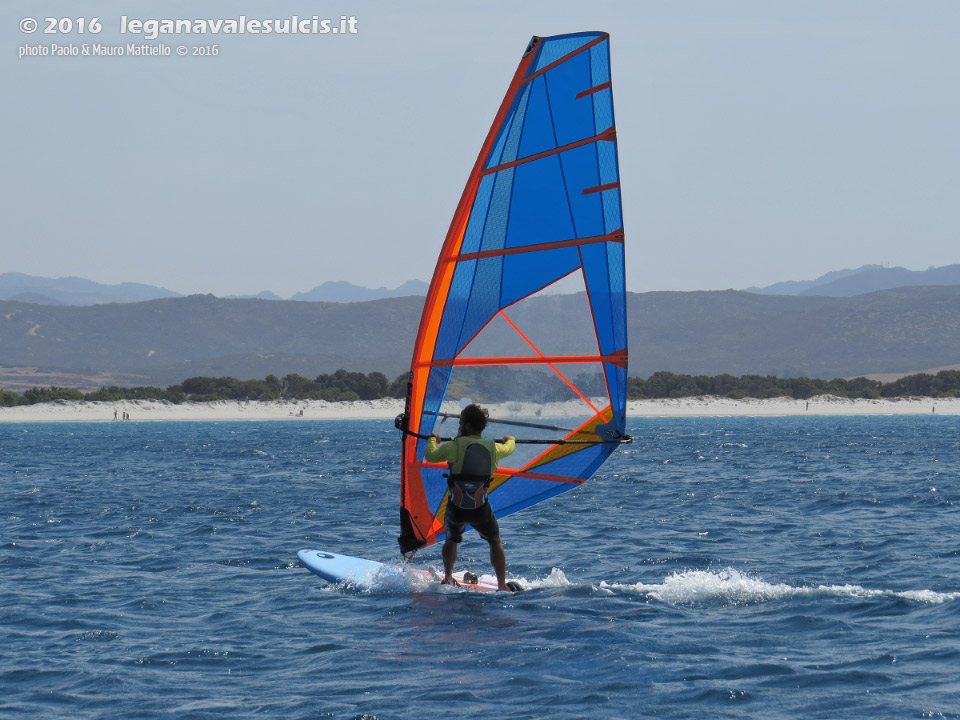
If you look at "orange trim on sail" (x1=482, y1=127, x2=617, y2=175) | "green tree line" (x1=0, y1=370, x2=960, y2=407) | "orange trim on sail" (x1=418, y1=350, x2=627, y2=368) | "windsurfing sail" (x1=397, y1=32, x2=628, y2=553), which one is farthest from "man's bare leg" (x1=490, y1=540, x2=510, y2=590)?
"green tree line" (x1=0, y1=370, x2=960, y2=407)

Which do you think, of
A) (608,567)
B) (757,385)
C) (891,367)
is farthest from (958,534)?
(891,367)

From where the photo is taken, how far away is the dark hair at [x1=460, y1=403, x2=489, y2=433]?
10.2 meters

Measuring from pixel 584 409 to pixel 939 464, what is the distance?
76.1 ft

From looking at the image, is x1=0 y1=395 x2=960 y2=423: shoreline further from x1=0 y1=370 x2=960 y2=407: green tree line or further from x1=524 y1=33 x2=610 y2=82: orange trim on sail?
x1=524 y1=33 x2=610 y2=82: orange trim on sail

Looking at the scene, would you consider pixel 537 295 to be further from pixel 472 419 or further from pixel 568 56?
pixel 568 56

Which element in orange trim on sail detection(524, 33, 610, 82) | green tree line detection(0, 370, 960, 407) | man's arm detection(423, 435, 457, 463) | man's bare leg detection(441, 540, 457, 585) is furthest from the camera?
green tree line detection(0, 370, 960, 407)

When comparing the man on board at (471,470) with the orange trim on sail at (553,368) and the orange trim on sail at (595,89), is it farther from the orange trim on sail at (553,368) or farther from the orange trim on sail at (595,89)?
the orange trim on sail at (595,89)

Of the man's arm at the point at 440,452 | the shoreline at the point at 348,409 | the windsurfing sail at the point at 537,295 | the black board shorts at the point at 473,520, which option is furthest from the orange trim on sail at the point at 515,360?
the shoreline at the point at 348,409

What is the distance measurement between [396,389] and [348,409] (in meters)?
7.42

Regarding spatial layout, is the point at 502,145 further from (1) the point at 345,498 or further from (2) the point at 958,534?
(1) the point at 345,498

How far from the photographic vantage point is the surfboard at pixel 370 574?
432 inches

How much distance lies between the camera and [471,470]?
33.0 ft

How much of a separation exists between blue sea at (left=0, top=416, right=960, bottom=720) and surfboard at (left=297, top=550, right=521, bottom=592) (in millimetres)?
183

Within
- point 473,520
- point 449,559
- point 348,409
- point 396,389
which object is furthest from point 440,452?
point 396,389
